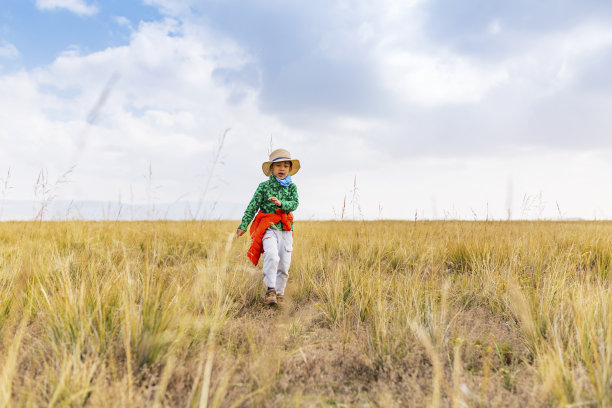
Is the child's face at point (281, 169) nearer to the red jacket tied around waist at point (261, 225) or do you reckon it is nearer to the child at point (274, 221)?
the child at point (274, 221)

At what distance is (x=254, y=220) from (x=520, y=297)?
269cm

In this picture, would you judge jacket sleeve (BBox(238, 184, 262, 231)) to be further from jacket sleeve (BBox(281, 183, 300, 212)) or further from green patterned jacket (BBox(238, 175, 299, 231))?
jacket sleeve (BBox(281, 183, 300, 212))

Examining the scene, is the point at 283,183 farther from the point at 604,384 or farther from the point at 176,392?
the point at 604,384

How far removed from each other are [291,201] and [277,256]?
0.67 m

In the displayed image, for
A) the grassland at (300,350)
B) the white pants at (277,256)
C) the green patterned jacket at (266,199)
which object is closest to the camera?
the grassland at (300,350)

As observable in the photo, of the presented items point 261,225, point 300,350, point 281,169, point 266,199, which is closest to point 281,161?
point 281,169

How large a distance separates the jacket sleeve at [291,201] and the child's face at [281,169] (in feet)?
0.56

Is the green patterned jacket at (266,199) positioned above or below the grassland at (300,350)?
above

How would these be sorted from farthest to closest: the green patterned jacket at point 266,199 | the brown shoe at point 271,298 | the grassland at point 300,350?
the green patterned jacket at point 266,199
the brown shoe at point 271,298
the grassland at point 300,350

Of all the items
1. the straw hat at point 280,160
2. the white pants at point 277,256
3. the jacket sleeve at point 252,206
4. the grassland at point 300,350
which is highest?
the straw hat at point 280,160

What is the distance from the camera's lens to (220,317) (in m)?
2.79

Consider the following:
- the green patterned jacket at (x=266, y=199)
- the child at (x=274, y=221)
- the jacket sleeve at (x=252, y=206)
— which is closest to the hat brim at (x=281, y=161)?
the child at (x=274, y=221)

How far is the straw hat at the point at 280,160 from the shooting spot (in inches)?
157

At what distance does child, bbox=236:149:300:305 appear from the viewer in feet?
12.3
